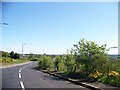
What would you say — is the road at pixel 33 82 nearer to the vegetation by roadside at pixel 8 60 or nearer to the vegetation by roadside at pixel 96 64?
the vegetation by roadside at pixel 96 64

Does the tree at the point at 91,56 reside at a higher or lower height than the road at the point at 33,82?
higher

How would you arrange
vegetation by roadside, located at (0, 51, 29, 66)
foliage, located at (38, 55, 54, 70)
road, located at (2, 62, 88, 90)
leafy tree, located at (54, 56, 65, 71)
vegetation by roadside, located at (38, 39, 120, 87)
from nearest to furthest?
1. road, located at (2, 62, 88, 90)
2. vegetation by roadside, located at (38, 39, 120, 87)
3. leafy tree, located at (54, 56, 65, 71)
4. foliage, located at (38, 55, 54, 70)
5. vegetation by roadside, located at (0, 51, 29, 66)

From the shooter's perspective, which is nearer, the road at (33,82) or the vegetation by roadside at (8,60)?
the road at (33,82)

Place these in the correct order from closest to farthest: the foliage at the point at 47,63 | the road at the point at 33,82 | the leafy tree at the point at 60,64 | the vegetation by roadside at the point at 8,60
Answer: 1. the road at the point at 33,82
2. the leafy tree at the point at 60,64
3. the foliage at the point at 47,63
4. the vegetation by roadside at the point at 8,60

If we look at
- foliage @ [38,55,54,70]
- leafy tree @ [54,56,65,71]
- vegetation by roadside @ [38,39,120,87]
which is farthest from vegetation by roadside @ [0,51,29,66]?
vegetation by roadside @ [38,39,120,87]

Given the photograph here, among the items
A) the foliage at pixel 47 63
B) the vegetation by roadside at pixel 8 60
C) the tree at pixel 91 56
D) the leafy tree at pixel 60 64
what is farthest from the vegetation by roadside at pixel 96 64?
the vegetation by roadside at pixel 8 60

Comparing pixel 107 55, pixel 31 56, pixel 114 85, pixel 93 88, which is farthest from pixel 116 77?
pixel 31 56

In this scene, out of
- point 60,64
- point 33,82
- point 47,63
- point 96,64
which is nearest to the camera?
point 33,82

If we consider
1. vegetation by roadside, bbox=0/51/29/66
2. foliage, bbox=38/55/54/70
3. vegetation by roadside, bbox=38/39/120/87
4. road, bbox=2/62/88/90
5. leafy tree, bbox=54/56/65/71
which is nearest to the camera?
road, bbox=2/62/88/90

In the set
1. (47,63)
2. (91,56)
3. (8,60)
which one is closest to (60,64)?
(47,63)

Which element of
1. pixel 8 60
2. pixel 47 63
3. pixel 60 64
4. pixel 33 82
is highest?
pixel 60 64

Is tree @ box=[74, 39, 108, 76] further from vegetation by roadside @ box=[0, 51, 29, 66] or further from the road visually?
vegetation by roadside @ box=[0, 51, 29, 66]

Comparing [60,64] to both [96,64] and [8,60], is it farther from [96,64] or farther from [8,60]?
[8,60]

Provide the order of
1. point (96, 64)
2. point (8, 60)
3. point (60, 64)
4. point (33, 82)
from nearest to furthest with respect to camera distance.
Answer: point (33, 82) → point (96, 64) → point (60, 64) → point (8, 60)
